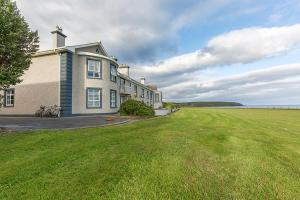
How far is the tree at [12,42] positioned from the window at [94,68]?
12229mm

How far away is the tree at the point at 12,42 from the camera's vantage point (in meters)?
12.1

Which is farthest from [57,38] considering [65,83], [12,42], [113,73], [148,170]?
[148,170]

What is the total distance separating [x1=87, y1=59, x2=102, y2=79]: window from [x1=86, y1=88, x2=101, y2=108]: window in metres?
1.60

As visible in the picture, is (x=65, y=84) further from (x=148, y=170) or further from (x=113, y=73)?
(x=148, y=170)

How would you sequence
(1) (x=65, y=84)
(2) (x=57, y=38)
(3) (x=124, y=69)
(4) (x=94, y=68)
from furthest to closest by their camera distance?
(3) (x=124, y=69), (4) (x=94, y=68), (2) (x=57, y=38), (1) (x=65, y=84)

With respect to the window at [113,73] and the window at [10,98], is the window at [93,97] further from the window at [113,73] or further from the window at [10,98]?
the window at [10,98]

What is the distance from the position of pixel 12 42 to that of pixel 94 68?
14119 millimetres

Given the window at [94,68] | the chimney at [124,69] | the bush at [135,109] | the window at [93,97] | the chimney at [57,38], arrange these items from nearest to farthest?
1. the bush at [135,109]
2. the chimney at [57,38]
3. the window at [93,97]
4. the window at [94,68]
5. the chimney at [124,69]

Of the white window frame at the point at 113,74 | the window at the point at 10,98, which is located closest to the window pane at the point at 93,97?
the white window frame at the point at 113,74

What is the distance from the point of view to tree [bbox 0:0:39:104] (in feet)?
39.7

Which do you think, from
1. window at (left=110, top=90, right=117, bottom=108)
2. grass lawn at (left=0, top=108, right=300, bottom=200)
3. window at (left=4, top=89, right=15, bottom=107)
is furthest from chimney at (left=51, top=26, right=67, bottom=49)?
grass lawn at (left=0, top=108, right=300, bottom=200)

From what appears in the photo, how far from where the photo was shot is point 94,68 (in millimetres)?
26531

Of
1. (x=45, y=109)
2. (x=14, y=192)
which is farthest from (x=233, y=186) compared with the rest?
(x=45, y=109)

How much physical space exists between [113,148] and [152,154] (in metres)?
1.75
